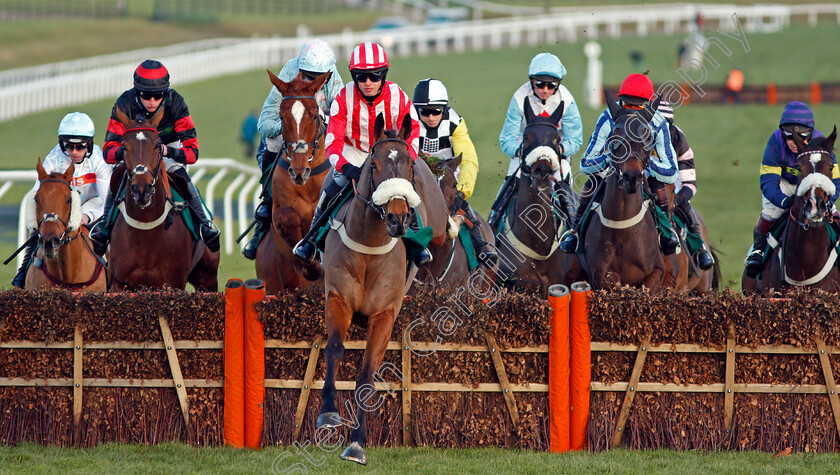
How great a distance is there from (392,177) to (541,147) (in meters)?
1.98

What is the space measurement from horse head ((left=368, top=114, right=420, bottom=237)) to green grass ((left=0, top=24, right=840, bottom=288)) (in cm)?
648

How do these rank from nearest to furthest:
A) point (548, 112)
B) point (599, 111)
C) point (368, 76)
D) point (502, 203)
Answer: point (368, 76)
point (548, 112)
point (502, 203)
point (599, 111)

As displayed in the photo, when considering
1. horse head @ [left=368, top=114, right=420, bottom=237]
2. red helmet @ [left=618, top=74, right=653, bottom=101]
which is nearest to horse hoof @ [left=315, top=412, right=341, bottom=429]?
horse head @ [left=368, top=114, right=420, bottom=237]

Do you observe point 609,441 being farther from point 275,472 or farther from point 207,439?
point 207,439

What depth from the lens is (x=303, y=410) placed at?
235 inches

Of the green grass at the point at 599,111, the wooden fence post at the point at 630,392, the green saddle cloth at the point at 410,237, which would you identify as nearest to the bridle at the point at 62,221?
the green saddle cloth at the point at 410,237

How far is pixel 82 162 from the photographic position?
790cm

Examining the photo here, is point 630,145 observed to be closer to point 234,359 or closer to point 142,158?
point 234,359

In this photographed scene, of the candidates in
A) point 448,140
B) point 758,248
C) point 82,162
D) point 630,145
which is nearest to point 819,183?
point 630,145

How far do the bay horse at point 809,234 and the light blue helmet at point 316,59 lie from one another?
3.46 meters

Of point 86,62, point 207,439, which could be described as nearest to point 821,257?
point 207,439

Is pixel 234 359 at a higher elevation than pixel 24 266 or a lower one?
lower

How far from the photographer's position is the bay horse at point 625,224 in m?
6.60

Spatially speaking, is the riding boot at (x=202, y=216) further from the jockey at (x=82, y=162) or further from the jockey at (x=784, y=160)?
the jockey at (x=784, y=160)
